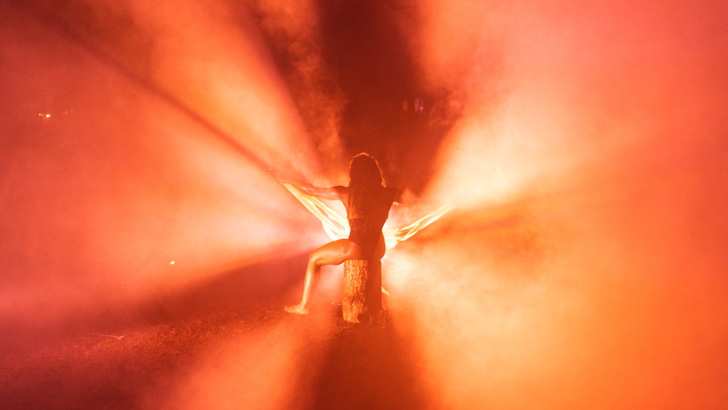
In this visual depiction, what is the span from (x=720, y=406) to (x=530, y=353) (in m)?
2.36

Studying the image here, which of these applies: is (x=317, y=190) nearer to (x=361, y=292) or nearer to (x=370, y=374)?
(x=361, y=292)

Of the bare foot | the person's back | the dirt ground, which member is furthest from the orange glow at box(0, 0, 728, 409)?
the person's back

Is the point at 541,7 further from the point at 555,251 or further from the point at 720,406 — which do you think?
the point at 720,406

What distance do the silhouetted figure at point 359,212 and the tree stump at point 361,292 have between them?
7.0 inches

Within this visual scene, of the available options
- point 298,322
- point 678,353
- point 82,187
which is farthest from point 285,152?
point 678,353

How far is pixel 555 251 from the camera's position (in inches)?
A: 220

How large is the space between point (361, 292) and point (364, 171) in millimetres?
1861

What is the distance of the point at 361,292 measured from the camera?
555 centimetres

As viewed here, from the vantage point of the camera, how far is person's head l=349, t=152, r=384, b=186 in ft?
18.4

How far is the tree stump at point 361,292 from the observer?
18.2 feet

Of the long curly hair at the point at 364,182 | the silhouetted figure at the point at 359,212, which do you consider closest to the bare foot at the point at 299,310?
the silhouetted figure at the point at 359,212

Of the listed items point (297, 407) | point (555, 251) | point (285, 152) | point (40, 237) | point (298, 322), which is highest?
point (285, 152)

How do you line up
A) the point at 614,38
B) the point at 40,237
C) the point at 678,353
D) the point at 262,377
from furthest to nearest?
the point at 40,237 < the point at 614,38 < the point at 678,353 < the point at 262,377

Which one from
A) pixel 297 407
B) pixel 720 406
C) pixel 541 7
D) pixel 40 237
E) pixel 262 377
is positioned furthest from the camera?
pixel 40 237
